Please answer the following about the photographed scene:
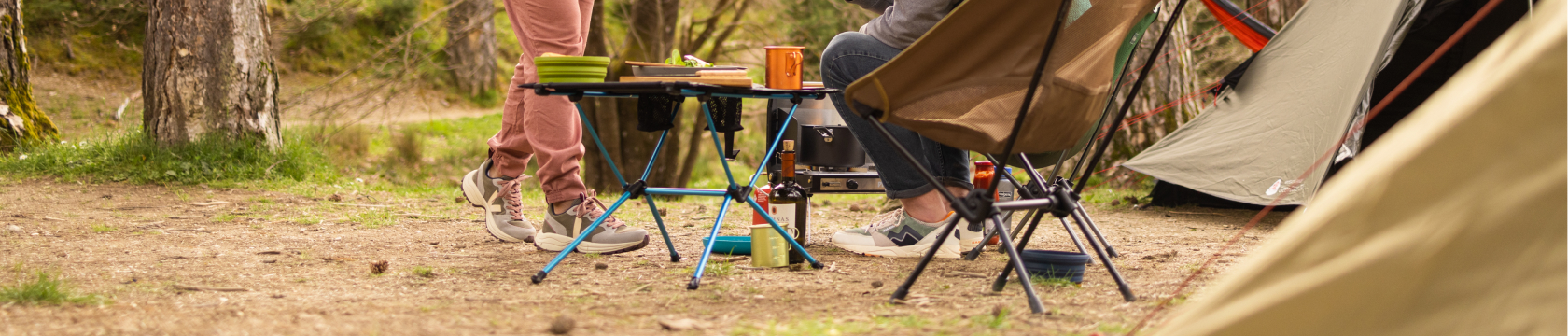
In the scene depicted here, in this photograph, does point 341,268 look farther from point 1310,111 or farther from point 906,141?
point 1310,111

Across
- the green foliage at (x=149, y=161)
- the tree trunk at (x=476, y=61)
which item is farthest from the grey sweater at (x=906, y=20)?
the tree trunk at (x=476, y=61)

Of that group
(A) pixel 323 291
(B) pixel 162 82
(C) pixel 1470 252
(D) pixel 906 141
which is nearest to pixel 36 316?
(A) pixel 323 291

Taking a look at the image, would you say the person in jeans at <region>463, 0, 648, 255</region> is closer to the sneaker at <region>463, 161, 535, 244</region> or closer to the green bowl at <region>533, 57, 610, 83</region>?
the sneaker at <region>463, 161, 535, 244</region>

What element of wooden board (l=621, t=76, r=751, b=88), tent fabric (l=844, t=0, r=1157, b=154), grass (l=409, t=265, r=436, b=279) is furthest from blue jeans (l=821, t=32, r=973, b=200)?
grass (l=409, t=265, r=436, b=279)

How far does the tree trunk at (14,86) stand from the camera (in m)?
4.59

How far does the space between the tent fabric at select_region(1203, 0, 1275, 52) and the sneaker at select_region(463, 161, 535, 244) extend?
2.58 metres

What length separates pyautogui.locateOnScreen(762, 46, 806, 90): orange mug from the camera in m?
2.26

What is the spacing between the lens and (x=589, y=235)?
8.13ft

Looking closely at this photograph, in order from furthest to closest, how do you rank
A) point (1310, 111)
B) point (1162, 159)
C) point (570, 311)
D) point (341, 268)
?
1. point (1162, 159)
2. point (1310, 111)
3. point (341, 268)
4. point (570, 311)

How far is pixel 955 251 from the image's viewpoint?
8.41 feet

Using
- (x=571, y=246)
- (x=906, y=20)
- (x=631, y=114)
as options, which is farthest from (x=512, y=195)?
(x=631, y=114)

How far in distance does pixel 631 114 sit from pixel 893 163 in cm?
541

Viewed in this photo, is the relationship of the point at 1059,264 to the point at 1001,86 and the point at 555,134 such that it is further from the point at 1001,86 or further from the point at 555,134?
the point at 555,134

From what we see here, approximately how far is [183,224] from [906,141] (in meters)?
2.42
